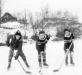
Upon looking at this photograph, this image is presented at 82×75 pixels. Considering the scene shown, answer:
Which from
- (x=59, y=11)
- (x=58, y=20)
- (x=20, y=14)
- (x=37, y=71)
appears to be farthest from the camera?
(x=59, y=11)

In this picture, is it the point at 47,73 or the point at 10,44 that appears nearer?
the point at 47,73

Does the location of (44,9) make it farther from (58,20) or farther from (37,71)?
(37,71)

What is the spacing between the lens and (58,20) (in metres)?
79.5

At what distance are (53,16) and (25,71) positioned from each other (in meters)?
77.3

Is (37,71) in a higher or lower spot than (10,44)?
lower

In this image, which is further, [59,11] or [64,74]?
[59,11]

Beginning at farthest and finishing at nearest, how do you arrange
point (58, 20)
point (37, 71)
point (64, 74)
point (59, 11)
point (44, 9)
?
point (59, 11)
point (58, 20)
point (44, 9)
point (37, 71)
point (64, 74)

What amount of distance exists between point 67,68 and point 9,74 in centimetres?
212

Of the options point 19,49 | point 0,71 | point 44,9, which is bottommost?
point 0,71

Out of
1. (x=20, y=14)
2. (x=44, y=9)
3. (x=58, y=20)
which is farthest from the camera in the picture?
(x=58, y=20)

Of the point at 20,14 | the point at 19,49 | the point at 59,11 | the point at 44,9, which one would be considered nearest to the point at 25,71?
the point at 19,49

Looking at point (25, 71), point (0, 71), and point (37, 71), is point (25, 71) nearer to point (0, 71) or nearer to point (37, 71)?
point (37, 71)

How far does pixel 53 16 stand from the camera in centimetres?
8375

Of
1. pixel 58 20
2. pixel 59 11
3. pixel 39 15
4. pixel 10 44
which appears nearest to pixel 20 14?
pixel 39 15
